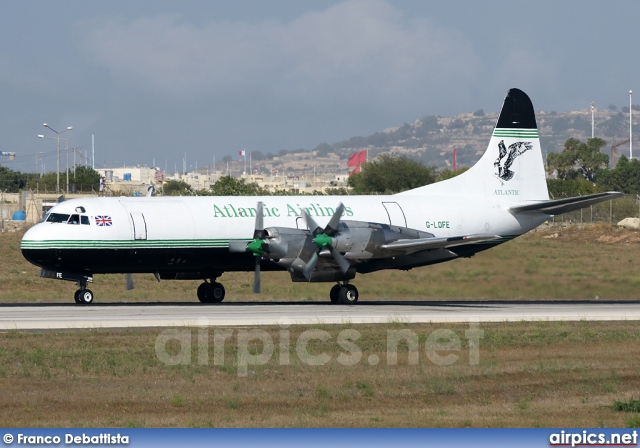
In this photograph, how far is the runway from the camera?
96.1 feet

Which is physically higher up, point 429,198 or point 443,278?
point 429,198

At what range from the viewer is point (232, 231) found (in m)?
37.4

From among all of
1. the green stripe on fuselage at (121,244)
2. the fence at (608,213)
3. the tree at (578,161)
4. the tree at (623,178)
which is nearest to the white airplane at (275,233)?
the green stripe on fuselage at (121,244)

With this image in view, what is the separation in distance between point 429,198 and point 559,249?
638 centimetres

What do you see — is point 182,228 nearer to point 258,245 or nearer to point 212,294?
point 258,245

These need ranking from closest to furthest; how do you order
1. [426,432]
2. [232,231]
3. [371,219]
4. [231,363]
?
[426,432] → [231,363] → [232,231] → [371,219]

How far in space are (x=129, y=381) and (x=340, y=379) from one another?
169 inches

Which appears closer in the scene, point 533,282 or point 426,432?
point 426,432

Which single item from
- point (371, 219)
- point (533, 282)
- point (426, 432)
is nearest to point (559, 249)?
point (533, 282)

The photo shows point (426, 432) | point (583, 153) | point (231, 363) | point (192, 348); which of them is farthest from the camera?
point (583, 153)

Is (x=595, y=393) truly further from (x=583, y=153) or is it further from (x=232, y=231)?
(x=583, y=153)

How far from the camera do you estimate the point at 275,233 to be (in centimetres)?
3584

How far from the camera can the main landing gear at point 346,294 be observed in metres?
38.2

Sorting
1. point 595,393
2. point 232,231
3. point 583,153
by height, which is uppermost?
point 583,153
